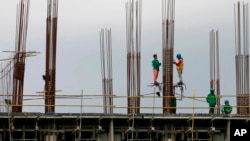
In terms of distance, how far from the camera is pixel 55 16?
28516 mm

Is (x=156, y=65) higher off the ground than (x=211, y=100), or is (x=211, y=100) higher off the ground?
(x=156, y=65)

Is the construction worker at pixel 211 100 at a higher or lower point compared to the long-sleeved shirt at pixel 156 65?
lower

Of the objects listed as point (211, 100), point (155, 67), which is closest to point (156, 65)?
point (155, 67)

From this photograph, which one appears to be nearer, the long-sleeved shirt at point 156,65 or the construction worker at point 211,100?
the construction worker at point 211,100

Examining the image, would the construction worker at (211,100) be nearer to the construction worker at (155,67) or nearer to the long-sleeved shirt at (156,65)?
the construction worker at (155,67)

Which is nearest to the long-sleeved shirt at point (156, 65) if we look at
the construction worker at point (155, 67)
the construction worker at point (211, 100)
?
the construction worker at point (155, 67)

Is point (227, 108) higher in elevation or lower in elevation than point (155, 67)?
lower

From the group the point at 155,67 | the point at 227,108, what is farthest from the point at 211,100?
the point at 155,67

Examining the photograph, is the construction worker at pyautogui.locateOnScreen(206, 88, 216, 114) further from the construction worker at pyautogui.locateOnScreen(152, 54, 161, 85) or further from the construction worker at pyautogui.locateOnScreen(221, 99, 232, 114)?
the construction worker at pyautogui.locateOnScreen(152, 54, 161, 85)

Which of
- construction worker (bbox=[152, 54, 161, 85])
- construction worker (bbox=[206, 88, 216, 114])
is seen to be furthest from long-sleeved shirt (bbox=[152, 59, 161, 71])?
construction worker (bbox=[206, 88, 216, 114])

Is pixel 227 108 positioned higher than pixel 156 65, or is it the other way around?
pixel 156 65

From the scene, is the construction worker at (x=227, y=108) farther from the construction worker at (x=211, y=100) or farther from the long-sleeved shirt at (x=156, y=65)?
the long-sleeved shirt at (x=156, y=65)

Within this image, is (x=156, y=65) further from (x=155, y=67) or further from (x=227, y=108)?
(x=227, y=108)

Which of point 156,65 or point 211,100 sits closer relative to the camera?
point 211,100
